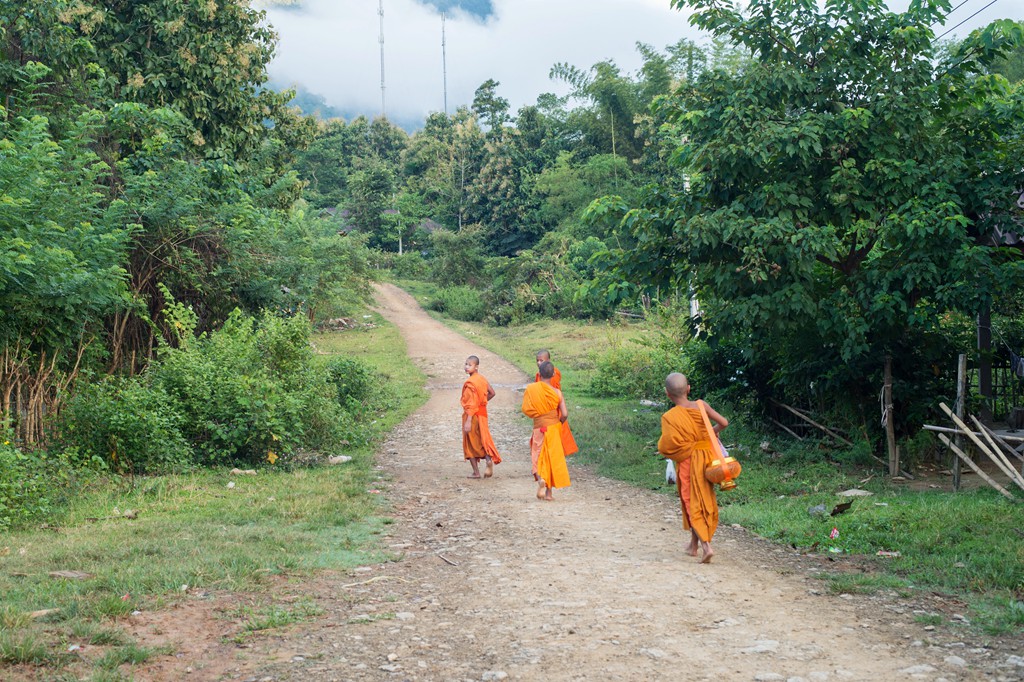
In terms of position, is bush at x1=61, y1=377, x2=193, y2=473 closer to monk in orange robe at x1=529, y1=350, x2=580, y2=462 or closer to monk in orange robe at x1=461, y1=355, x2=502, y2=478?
monk in orange robe at x1=461, y1=355, x2=502, y2=478

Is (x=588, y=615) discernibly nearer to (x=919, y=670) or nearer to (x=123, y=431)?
(x=919, y=670)

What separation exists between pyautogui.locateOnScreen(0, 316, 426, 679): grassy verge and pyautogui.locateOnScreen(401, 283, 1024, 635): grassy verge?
3.66 metres

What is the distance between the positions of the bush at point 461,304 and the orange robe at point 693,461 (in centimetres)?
3134

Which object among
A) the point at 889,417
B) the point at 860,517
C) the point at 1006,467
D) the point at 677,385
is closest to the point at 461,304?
the point at 889,417

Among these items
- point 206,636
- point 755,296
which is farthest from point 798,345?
point 206,636

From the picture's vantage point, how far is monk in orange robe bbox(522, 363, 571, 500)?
33.1 ft

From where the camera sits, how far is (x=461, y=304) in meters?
40.6

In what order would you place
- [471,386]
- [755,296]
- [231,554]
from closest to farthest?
[231,554], [755,296], [471,386]

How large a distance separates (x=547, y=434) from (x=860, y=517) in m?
3.36

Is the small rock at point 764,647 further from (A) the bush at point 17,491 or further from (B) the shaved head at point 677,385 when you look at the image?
(A) the bush at point 17,491

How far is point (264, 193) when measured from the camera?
59.8 feet

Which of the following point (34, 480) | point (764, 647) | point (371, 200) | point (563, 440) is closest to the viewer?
point (764, 647)

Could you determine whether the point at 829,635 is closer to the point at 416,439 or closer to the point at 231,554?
the point at 231,554

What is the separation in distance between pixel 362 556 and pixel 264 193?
12.2 metres
